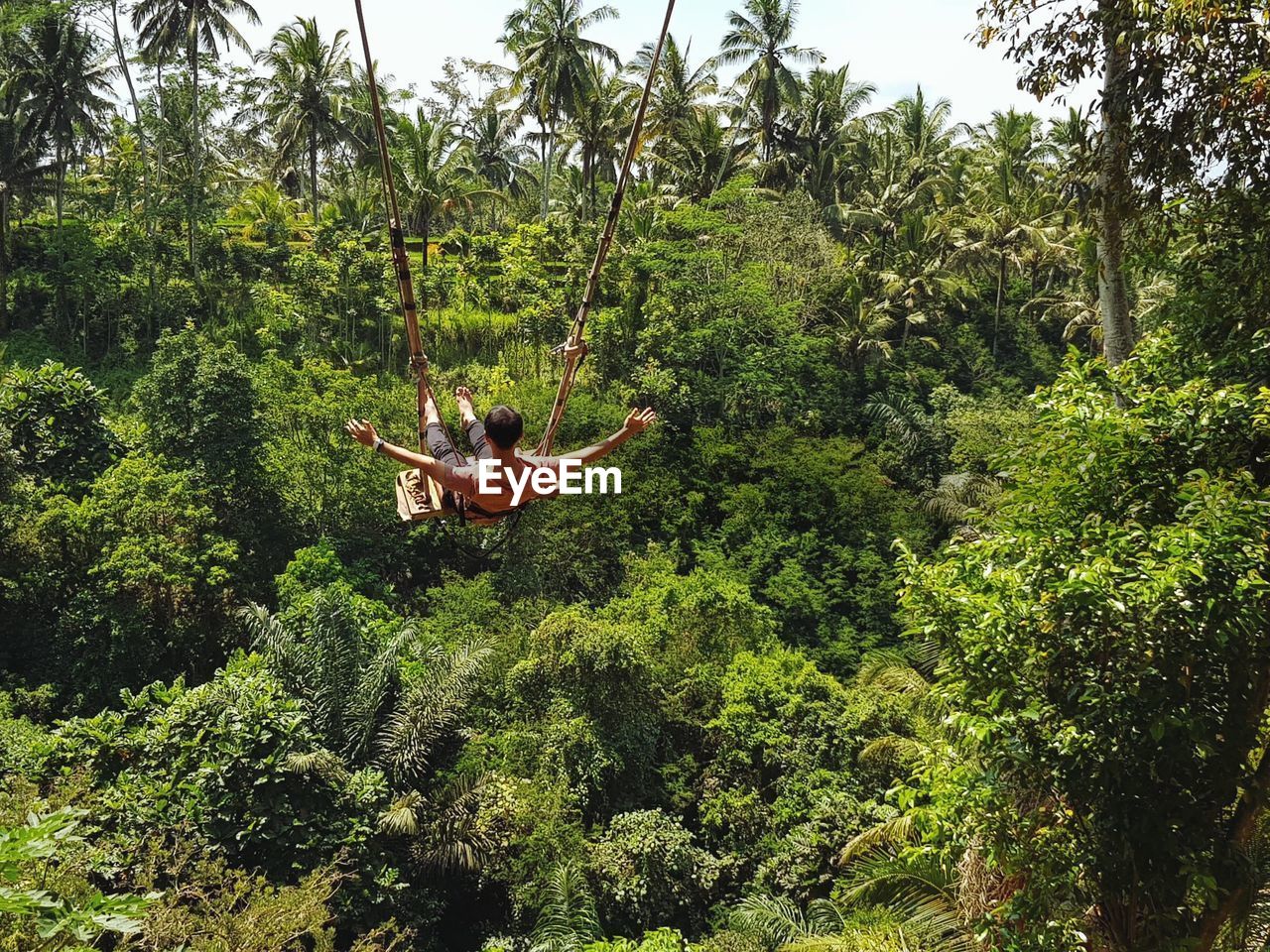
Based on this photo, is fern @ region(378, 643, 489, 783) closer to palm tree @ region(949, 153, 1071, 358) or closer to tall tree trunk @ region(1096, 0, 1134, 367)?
tall tree trunk @ region(1096, 0, 1134, 367)

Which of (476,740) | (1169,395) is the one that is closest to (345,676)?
(476,740)

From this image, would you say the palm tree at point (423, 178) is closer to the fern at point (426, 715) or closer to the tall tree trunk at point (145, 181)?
the tall tree trunk at point (145, 181)

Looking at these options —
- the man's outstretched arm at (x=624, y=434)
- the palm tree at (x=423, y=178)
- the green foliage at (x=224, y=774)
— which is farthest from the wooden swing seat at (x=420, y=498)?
the palm tree at (x=423, y=178)

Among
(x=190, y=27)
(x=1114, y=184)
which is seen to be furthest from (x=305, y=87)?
(x=1114, y=184)

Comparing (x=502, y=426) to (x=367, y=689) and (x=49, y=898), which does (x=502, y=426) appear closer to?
(x=49, y=898)

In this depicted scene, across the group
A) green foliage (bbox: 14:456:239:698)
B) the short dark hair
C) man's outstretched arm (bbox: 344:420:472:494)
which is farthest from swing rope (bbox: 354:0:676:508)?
green foliage (bbox: 14:456:239:698)
